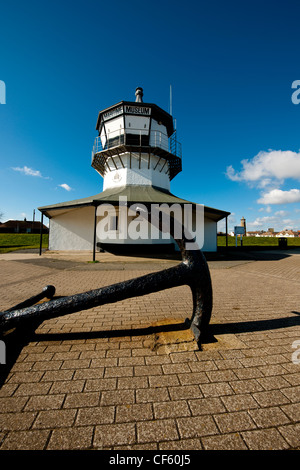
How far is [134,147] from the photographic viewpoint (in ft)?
47.2

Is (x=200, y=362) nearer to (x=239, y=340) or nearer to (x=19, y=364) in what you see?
(x=239, y=340)

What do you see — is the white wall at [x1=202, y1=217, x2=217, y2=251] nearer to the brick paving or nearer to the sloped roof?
the sloped roof

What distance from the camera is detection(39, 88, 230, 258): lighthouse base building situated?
13633mm

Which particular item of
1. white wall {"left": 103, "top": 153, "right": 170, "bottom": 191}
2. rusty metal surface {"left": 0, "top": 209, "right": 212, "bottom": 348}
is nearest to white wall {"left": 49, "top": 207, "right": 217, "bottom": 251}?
white wall {"left": 103, "top": 153, "right": 170, "bottom": 191}

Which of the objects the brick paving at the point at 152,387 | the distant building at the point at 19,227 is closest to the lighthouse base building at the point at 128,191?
the brick paving at the point at 152,387

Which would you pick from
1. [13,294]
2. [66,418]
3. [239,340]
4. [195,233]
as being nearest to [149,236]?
[195,233]

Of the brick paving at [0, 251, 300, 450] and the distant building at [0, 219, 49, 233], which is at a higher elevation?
the distant building at [0, 219, 49, 233]

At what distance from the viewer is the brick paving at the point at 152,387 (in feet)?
3.85

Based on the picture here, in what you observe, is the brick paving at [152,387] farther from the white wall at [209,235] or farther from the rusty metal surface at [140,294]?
the white wall at [209,235]

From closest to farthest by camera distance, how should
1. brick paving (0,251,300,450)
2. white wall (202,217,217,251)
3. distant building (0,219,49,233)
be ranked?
brick paving (0,251,300,450) → white wall (202,217,217,251) → distant building (0,219,49,233)

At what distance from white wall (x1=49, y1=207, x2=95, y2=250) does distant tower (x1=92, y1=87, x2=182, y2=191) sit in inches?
126

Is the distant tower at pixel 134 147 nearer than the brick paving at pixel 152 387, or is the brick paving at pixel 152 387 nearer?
the brick paving at pixel 152 387

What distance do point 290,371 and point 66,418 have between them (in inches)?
72.8

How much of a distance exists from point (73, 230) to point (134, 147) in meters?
7.38
